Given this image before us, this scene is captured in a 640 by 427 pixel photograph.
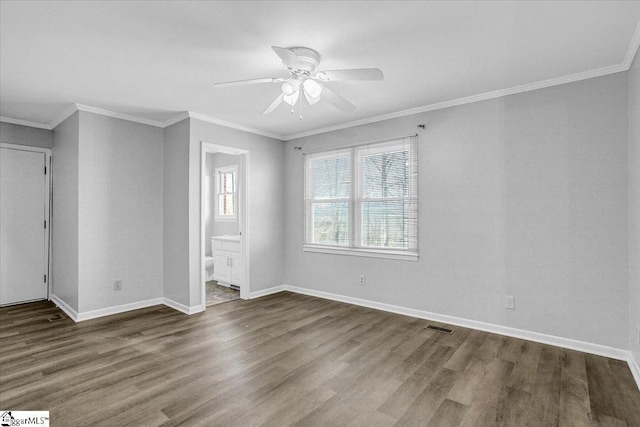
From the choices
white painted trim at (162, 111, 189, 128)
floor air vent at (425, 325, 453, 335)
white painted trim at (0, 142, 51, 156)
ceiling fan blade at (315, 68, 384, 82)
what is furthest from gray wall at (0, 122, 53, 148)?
floor air vent at (425, 325, 453, 335)

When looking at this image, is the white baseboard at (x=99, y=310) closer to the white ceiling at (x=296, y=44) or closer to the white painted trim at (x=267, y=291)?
the white painted trim at (x=267, y=291)

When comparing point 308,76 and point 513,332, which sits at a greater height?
point 308,76

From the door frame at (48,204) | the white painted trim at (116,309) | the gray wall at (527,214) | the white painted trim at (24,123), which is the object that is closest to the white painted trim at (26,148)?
the door frame at (48,204)

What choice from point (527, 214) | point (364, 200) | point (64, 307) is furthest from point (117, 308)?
point (527, 214)

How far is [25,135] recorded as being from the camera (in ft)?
14.8

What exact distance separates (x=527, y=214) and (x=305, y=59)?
252 cm

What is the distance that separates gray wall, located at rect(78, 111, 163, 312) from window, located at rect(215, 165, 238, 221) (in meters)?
2.23

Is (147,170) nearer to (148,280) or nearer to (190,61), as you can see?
(148,280)

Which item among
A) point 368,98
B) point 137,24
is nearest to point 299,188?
point 368,98

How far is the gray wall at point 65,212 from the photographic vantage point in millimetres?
3961

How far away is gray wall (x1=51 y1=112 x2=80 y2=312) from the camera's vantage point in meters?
3.96

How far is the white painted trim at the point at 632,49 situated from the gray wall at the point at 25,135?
6.40 m

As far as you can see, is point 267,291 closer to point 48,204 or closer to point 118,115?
point 118,115

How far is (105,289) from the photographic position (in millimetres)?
4098
